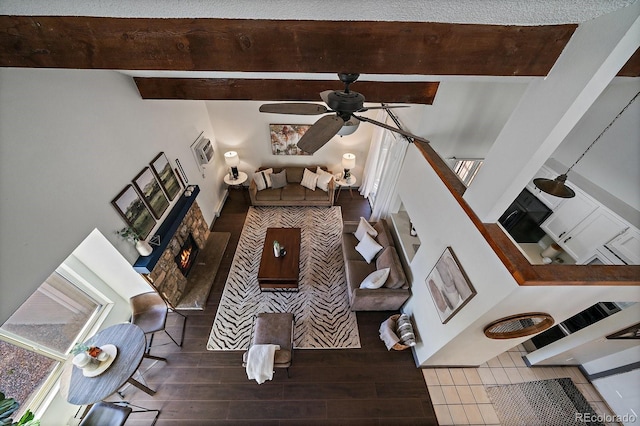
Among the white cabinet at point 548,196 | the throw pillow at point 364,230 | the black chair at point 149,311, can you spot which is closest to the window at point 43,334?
the black chair at point 149,311

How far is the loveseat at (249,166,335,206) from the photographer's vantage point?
16.6 feet

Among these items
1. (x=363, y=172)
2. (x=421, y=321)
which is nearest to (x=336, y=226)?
(x=363, y=172)

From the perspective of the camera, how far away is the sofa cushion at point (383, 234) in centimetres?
363

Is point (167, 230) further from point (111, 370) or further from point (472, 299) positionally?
point (472, 299)

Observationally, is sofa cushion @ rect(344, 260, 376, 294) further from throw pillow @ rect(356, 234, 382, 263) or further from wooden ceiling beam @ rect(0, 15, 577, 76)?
wooden ceiling beam @ rect(0, 15, 577, 76)

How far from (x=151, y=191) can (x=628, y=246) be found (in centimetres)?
540

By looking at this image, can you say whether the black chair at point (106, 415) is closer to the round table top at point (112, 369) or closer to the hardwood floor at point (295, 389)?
the round table top at point (112, 369)

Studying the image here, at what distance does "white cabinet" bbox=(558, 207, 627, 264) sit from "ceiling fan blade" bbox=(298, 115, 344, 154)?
10.7ft

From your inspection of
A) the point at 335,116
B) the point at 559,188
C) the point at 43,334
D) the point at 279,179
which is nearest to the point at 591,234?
the point at 559,188

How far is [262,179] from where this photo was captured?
201 inches

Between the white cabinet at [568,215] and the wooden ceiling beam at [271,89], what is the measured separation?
2.20 metres

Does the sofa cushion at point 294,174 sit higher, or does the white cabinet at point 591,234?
the sofa cushion at point 294,174

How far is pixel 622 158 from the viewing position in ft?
8.37

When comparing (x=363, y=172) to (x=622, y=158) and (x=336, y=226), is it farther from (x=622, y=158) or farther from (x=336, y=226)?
(x=622, y=158)
